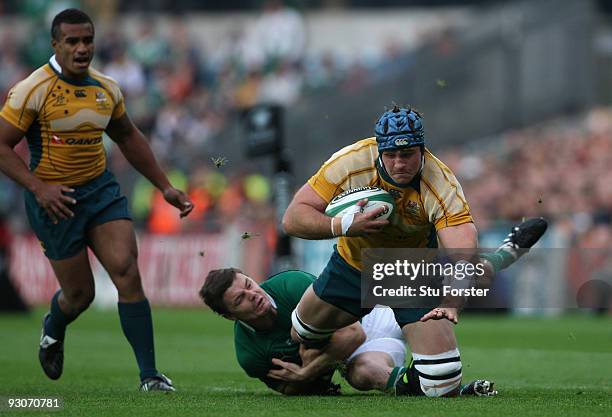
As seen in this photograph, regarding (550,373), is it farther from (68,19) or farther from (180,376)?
(68,19)

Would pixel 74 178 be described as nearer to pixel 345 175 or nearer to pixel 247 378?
pixel 345 175

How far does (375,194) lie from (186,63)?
21.9 metres

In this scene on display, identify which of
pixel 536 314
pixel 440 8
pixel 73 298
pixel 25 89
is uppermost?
pixel 440 8

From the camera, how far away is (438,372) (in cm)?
903

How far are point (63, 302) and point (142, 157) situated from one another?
1.30 metres

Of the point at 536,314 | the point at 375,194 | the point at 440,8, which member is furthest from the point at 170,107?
the point at 375,194

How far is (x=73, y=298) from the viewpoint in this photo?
1034 cm

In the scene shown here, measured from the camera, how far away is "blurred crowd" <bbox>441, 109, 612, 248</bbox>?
20547 millimetres

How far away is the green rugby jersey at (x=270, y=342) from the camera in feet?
32.0

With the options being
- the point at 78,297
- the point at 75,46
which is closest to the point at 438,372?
the point at 78,297

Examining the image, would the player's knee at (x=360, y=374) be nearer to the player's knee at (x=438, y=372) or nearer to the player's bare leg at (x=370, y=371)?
the player's bare leg at (x=370, y=371)

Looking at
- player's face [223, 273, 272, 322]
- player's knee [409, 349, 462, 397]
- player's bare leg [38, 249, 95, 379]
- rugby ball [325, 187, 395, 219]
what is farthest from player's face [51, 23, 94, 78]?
player's knee [409, 349, 462, 397]

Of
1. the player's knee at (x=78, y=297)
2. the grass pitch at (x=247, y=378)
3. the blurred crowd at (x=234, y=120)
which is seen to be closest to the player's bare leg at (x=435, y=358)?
the grass pitch at (x=247, y=378)

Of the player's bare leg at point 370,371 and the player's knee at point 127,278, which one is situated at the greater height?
the player's knee at point 127,278
